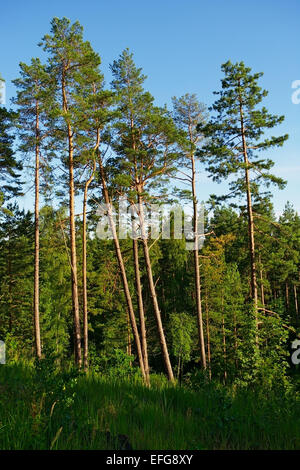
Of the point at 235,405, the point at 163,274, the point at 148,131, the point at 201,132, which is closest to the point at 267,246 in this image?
the point at 201,132

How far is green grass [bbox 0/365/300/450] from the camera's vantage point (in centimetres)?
333

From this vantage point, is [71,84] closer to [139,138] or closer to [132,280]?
[139,138]

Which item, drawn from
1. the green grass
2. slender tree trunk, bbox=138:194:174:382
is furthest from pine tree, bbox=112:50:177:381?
the green grass

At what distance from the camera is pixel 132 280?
3344 centimetres

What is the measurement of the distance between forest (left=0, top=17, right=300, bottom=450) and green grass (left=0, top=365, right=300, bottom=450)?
0.02m

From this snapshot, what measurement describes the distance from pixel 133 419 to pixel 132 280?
29.6 metres

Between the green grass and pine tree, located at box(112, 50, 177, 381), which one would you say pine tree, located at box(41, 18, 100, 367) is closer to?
pine tree, located at box(112, 50, 177, 381)

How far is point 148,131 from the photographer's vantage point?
17.7 m

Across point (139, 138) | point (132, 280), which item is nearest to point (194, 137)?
point (139, 138)

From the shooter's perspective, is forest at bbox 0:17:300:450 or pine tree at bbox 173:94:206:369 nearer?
forest at bbox 0:17:300:450

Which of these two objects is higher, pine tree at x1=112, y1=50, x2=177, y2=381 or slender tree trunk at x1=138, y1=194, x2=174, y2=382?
pine tree at x1=112, y1=50, x2=177, y2=381

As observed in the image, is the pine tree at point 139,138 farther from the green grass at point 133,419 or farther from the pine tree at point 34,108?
the green grass at point 133,419

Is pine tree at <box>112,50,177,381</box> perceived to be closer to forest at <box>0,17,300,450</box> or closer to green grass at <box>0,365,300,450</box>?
forest at <box>0,17,300,450</box>
